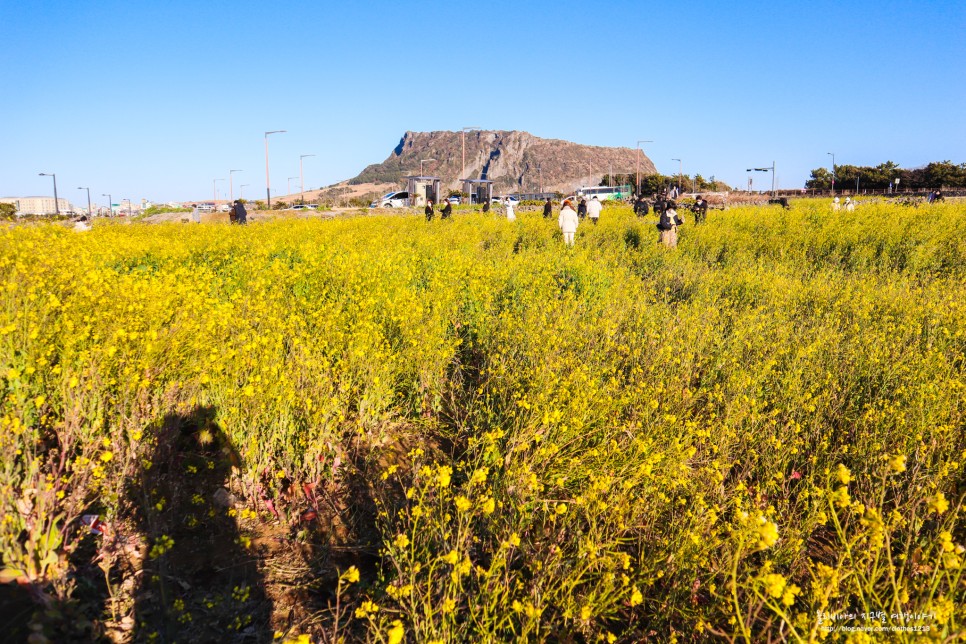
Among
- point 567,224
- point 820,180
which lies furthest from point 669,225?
point 820,180

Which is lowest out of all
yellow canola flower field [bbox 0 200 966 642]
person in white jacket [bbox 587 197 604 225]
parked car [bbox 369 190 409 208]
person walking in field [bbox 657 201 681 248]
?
yellow canola flower field [bbox 0 200 966 642]

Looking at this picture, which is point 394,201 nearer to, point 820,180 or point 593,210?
point 593,210

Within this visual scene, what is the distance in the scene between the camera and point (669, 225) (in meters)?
12.7

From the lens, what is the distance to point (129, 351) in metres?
3.35

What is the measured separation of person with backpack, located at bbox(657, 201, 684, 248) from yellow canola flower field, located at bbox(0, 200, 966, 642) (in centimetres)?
618

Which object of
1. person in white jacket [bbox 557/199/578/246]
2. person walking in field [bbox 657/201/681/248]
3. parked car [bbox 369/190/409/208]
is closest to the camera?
person walking in field [bbox 657/201/681/248]

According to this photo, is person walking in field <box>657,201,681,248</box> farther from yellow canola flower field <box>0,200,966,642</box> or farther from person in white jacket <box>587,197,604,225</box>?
yellow canola flower field <box>0,200,966,642</box>

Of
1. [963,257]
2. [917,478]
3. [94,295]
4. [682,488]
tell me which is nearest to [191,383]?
[94,295]

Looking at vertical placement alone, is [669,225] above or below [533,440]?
above

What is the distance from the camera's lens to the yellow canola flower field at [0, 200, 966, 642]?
7.50ft

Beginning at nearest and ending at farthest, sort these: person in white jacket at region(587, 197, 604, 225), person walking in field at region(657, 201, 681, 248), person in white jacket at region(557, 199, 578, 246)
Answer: person walking in field at region(657, 201, 681, 248), person in white jacket at region(557, 199, 578, 246), person in white jacket at region(587, 197, 604, 225)

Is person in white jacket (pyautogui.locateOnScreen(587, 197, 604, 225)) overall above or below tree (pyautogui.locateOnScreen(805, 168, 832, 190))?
below

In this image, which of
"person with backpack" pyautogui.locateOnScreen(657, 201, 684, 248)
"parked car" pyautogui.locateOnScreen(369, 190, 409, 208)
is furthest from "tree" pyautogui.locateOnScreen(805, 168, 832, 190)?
"person with backpack" pyautogui.locateOnScreen(657, 201, 684, 248)

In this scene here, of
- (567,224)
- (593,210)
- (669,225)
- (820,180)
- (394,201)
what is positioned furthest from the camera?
(820,180)
